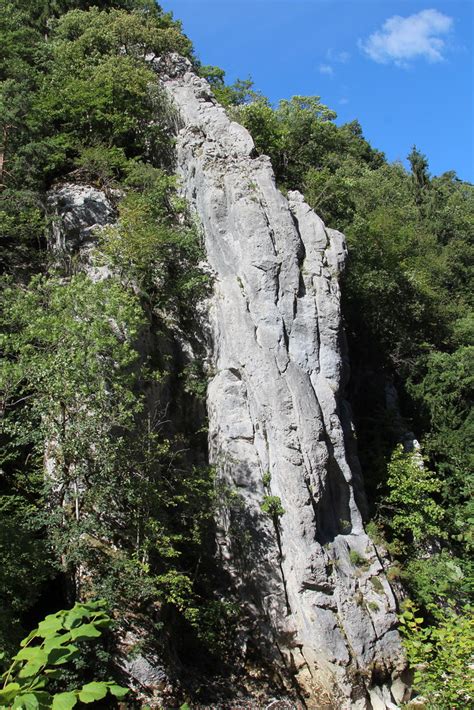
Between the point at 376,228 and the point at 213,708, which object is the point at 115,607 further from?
the point at 376,228

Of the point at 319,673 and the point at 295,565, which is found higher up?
the point at 295,565

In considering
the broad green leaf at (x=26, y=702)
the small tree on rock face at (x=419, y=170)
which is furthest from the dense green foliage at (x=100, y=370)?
the small tree on rock face at (x=419, y=170)

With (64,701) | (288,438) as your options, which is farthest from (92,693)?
(288,438)

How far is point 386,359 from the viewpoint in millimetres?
21250

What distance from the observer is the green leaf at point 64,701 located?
6.34 feet

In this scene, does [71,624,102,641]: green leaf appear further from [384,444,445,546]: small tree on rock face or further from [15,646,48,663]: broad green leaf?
[384,444,445,546]: small tree on rock face

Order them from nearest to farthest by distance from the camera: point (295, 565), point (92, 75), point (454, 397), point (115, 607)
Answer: point (115, 607) < point (295, 565) < point (454, 397) < point (92, 75)

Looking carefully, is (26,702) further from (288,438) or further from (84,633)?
(288,438)

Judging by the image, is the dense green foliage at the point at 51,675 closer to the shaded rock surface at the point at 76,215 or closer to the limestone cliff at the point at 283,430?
the limestone cliff at the point at 283,430

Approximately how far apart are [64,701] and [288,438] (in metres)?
11.6

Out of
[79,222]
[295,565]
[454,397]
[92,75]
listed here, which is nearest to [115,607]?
[295,565]

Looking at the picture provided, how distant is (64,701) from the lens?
77.4 inches

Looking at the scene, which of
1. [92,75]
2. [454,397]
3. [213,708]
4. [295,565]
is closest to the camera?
[213,708]

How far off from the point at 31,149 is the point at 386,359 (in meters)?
14.9
